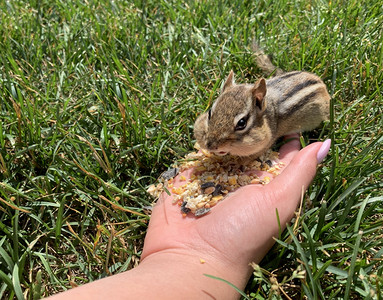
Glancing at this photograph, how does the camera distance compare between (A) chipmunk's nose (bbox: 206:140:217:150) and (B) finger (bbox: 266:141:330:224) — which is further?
(A) chipmunk's nose (bbox: 206:140:217:150)

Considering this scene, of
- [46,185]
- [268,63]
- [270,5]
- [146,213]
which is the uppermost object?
[270,5]

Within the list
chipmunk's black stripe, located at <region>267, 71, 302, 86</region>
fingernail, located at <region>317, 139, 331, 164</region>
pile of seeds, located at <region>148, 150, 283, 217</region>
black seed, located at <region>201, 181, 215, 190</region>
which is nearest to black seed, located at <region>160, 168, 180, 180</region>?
pile of seeds, located at <region>148, 150, 283, 217</region>

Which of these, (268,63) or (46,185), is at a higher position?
(268,63)

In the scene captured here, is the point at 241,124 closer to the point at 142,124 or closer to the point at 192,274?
the point at 142,124

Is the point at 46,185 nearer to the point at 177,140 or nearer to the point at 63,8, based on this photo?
the point at 177,140

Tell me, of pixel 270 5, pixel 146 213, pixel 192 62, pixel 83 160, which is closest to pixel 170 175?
pixel 146 213

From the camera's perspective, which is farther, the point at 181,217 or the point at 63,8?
the point at 63,8

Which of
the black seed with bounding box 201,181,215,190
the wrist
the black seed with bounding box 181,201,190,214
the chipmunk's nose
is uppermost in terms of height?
the chipmunk's nose

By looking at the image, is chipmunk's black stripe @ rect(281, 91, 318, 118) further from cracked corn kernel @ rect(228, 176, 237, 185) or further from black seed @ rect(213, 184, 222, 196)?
black seed @ rect(213, 184, 222, 196)

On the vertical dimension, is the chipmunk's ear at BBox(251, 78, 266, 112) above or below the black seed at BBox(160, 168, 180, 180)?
above
